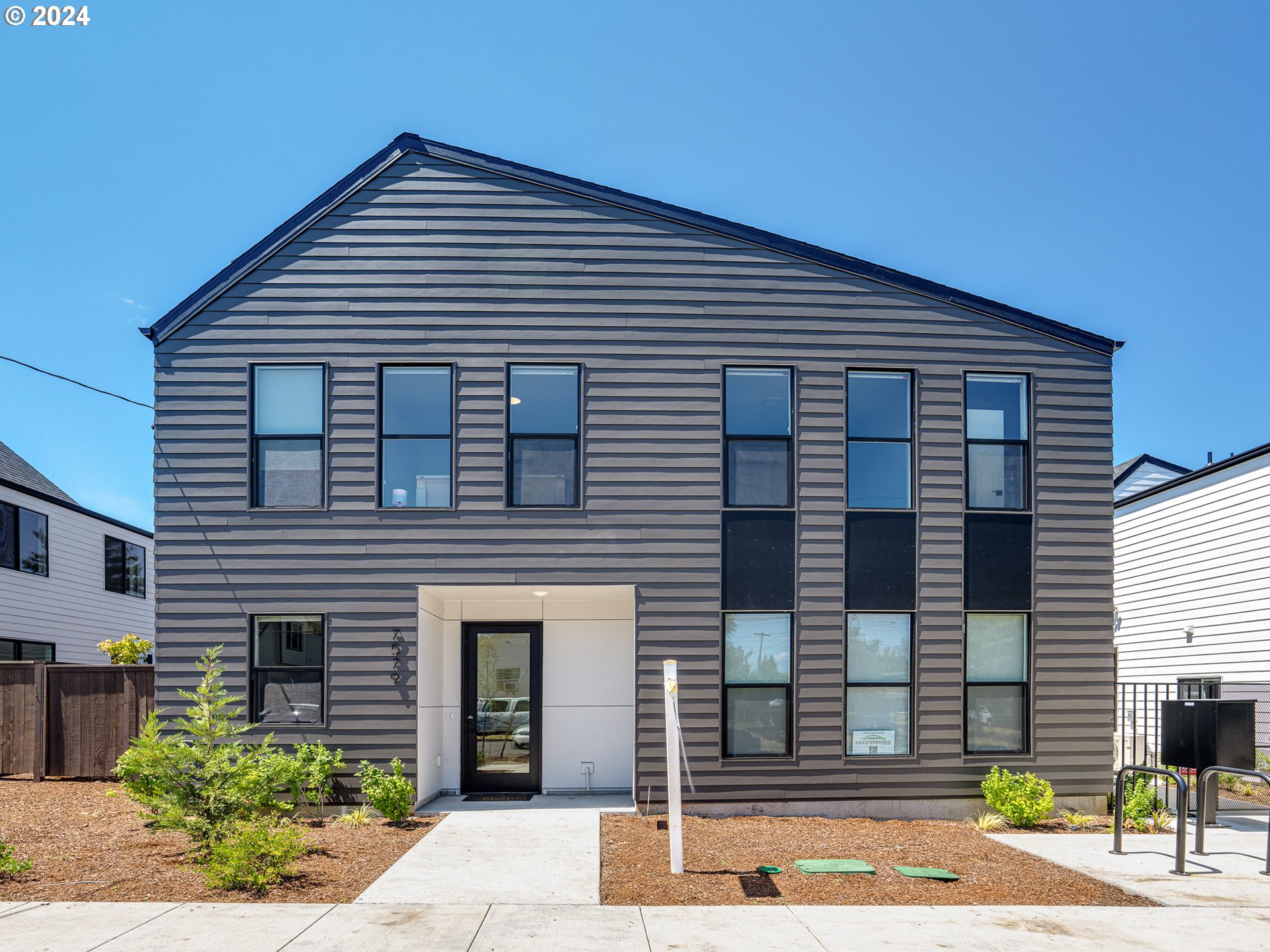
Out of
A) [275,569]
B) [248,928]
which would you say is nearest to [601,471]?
[275,569]

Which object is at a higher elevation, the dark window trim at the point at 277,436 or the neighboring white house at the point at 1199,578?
the dark window trim at the point at 277,436

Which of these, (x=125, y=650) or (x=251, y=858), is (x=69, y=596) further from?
(x=251, y=858)

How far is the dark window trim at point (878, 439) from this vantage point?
1034 cm

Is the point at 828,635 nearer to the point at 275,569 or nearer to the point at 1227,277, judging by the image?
the point at 275,569

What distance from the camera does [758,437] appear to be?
10320mm

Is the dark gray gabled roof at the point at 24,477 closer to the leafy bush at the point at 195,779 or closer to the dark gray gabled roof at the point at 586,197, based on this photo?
the dark gray gabled roof at the point at 586,197

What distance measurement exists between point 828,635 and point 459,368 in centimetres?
520

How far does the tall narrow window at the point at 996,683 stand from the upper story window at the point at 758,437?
2.82 metres

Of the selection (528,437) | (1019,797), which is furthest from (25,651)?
(1019,797)

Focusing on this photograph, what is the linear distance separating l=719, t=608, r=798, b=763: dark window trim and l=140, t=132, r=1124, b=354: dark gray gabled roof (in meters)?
4.17

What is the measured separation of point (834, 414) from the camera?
10.4m

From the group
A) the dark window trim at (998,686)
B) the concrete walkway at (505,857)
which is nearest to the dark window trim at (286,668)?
the concrete walkway at (505,857)

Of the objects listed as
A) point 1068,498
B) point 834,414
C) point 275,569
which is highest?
point 834,414

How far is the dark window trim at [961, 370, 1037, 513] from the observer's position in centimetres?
1052
